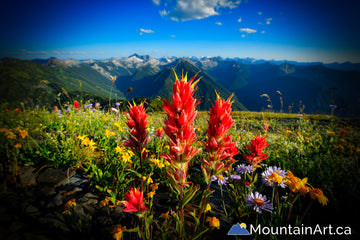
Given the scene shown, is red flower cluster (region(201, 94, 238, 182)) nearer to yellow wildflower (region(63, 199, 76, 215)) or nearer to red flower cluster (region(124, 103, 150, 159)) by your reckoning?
red flower cluster (region(124, 103, 150, 159))

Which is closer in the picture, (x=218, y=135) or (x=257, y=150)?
(x=218, y=135)

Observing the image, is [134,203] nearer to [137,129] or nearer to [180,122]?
[137,129]

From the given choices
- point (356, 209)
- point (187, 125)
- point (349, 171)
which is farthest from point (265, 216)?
point (349, 171)

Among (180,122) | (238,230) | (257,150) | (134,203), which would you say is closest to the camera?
(180,122)

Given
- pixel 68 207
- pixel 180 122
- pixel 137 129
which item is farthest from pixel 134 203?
pixel 68 207

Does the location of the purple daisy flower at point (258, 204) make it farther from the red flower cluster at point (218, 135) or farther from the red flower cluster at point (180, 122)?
the red flower cluster at point (180, 122)

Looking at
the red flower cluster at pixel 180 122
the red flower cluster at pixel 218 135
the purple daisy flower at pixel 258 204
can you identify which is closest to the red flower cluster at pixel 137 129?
the red flower cluster at pixel 180 122

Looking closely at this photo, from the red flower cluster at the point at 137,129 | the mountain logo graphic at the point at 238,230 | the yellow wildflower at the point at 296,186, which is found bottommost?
the mountain logo graphic at the point at 238,230

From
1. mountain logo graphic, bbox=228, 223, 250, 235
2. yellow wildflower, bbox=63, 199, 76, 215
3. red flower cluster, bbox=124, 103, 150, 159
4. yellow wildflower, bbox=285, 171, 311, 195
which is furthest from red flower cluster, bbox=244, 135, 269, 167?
yellow wildflower, bbox=63, 199, 76, 215

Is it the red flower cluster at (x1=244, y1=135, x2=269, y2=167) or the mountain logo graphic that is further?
the red flower cluster at (x1=244, y1=135, x2=269, y2=167)

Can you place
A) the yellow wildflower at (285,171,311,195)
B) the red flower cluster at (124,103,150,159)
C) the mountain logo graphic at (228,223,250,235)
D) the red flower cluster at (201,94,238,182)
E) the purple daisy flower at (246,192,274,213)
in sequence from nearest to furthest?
the red flower cluster at (201,94,238,182)
the yellow wildflower at (285,171,311,195)
the mountain logo graphic at (228,223,250,235)
the red flower cluster at (124,103,150,159)
the purple daisy flower at (246,192,274,213)

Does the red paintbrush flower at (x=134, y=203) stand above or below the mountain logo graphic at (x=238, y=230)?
above

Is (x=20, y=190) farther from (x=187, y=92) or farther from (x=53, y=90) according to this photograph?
(x=53, y=90)

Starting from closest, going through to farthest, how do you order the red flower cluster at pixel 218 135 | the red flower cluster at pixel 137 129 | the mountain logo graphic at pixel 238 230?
Result: the red flower cluster at pixel 218 135 → the mountain logo graphic at pixel 238 230 → the red flower cluster at pixel 137 129
